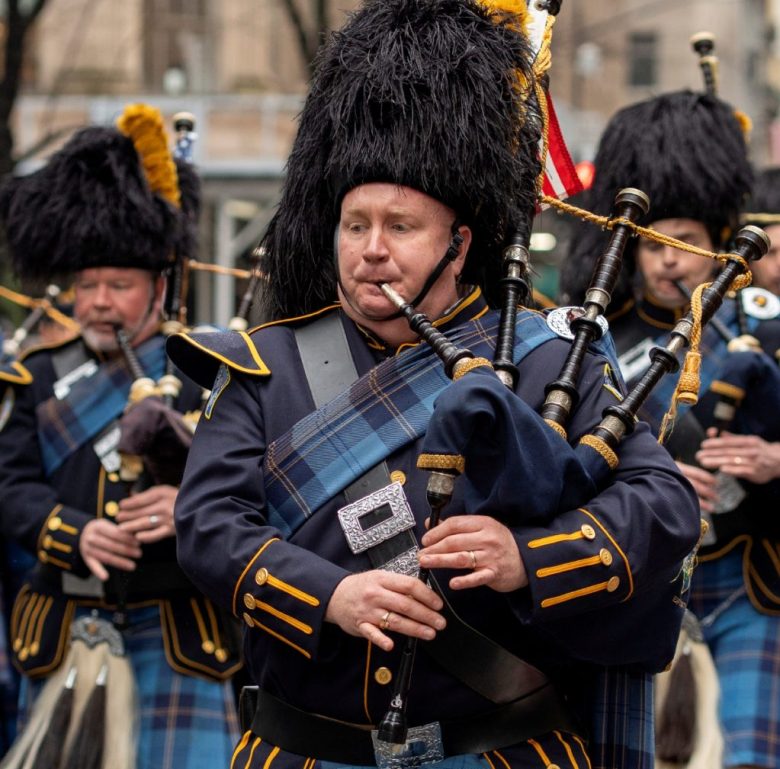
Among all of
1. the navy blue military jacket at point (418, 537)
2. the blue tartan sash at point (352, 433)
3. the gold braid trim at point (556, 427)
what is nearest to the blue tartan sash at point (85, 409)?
the navy blue military jacket at point (418, 537)

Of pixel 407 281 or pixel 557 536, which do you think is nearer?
→ pixel 557 536

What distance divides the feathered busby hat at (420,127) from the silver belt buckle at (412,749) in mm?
950

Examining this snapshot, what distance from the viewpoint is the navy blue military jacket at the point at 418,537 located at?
322 cm

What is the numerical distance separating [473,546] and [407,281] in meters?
0.63

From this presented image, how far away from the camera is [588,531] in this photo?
321 centimetres

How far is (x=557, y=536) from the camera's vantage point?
3193 millimetres

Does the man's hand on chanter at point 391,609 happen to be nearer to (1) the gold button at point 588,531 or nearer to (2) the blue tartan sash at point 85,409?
(1) the gold button at point 588,531

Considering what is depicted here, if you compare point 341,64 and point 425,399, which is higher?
point 341,64

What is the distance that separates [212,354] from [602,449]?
0.81 metres

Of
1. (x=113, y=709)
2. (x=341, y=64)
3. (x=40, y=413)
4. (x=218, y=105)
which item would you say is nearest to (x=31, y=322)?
(x=40, y=413)

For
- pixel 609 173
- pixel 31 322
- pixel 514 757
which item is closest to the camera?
pixel 514 757

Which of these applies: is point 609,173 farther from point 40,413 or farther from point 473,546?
point 473,546

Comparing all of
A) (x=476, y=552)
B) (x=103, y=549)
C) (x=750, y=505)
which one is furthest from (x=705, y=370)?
(x=476, y=552)

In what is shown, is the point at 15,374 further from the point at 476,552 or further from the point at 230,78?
the point at 230,78
